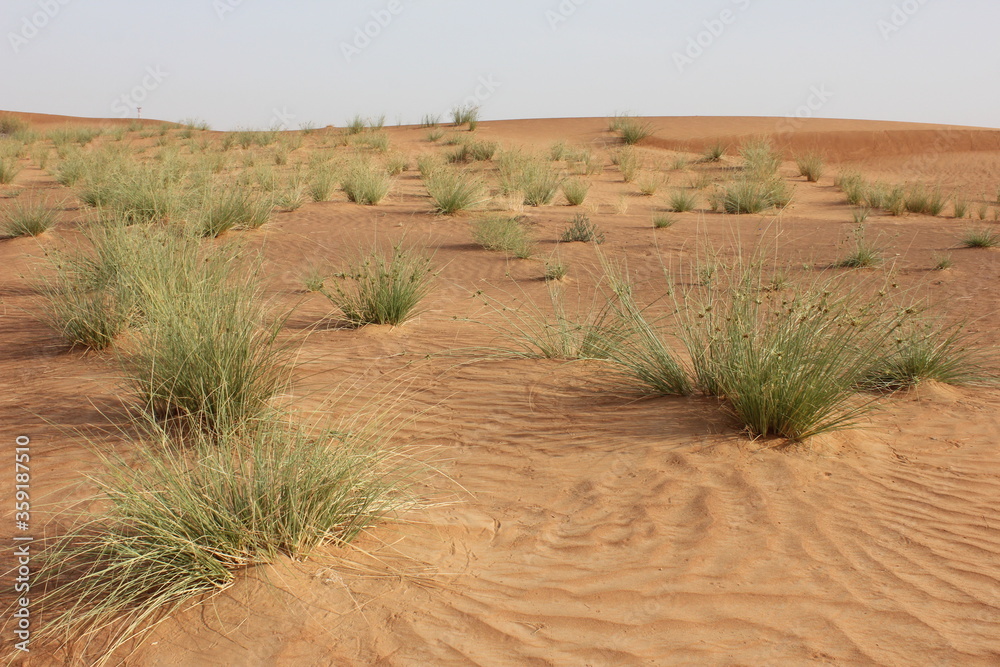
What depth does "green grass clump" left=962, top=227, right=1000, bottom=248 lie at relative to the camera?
10.6 metres

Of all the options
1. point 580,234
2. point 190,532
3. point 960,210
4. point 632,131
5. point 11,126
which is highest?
point 11,126

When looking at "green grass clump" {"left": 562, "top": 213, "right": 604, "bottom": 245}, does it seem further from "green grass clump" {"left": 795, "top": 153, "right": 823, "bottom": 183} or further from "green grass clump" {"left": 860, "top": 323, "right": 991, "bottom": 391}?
"green grass clump" {"left": 795, "top": 153, "right": 823, "bottom": 183}

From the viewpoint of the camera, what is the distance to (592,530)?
11.9 feet

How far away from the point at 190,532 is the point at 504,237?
26.4 feet

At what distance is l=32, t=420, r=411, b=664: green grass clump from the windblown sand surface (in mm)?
103

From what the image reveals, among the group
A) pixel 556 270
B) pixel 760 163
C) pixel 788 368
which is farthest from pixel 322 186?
pixel 760 163

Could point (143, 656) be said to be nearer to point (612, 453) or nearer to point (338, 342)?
point (612, 453)

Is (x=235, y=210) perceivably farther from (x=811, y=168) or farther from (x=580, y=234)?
(x=811, y=168)

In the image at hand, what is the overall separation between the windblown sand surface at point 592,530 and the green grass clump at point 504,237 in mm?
3487

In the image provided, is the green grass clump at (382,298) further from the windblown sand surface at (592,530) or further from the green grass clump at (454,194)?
the green grass clump at (454,194)

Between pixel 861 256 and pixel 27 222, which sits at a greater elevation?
pixel 27 222

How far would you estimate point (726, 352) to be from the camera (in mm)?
4727

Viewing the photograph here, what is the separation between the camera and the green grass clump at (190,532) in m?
2.85

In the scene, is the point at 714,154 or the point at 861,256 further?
the point at 714,154
